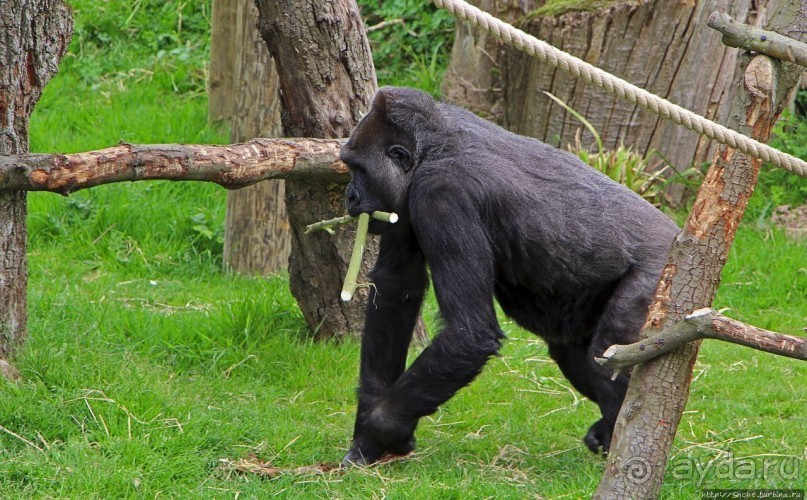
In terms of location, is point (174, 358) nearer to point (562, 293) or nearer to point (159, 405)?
point (159, 405)

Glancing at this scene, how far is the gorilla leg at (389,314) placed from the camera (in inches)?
153

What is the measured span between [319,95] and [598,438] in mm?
1910

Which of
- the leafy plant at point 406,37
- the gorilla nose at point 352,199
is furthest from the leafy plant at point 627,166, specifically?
the gorilla nose at point 352,199

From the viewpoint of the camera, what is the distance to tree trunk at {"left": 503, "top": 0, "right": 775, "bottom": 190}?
6.54m

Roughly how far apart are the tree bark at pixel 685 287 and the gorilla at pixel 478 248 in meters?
0.57

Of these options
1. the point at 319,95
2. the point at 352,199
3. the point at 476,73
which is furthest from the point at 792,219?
the point at 352,199

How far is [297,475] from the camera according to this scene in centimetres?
354

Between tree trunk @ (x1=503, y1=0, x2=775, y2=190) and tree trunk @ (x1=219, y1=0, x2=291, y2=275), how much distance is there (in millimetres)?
2029

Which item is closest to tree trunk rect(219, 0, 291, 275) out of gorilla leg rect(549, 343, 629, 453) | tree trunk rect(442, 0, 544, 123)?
gorilla leg rect(549, 343, 629, 453)

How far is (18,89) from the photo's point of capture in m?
3.77

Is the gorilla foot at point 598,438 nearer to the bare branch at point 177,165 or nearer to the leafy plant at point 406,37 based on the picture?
the bare branch at point 177,165

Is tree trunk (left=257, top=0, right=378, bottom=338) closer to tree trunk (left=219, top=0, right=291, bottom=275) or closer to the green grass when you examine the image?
the green grass

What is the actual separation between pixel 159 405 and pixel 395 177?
4.25 feet

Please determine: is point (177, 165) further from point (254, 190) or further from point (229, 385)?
point (254, 190)
